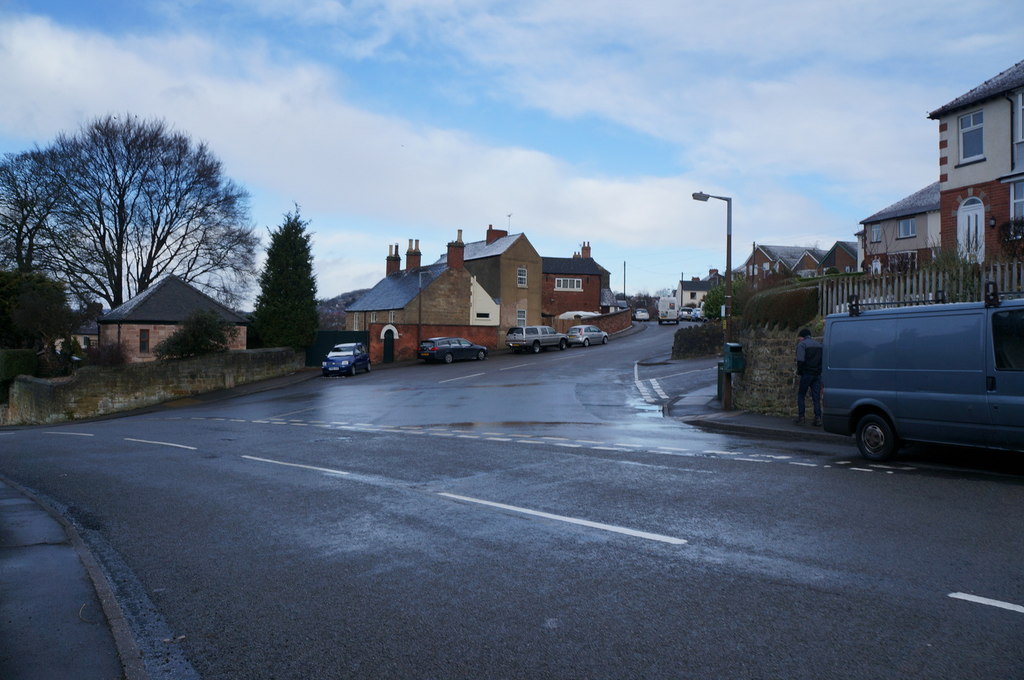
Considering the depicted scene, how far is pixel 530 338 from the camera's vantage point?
166ft

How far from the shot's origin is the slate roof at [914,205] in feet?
141

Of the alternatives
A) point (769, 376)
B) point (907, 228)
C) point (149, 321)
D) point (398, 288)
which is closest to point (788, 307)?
point (769, 376)

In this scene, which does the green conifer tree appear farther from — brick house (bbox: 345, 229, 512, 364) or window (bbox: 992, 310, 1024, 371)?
window (bbox: 992, 310, 1024, 371)

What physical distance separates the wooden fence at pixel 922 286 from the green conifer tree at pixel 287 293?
32.6 meters

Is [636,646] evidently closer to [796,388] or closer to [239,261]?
[796,388]

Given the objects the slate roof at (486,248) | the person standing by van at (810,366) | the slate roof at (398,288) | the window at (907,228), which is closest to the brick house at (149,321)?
the slate roof at (398,288)

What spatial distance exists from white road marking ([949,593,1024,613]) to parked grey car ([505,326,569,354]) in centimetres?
4522

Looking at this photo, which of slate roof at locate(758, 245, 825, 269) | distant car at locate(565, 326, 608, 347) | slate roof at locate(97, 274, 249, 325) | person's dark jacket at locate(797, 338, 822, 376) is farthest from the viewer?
slate roof at locate(758, 245, 825, 269)

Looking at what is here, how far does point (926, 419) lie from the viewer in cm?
1056

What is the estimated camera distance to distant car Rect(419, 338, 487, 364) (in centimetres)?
4491

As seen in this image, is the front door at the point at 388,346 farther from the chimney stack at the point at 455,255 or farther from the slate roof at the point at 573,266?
the slate roof at the point at 573,266

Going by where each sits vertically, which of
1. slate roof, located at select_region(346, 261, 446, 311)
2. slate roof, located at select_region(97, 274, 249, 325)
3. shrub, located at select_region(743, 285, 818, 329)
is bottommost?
shrub, located at select_region(743, 285, 818, 329)

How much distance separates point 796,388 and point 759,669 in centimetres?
1464

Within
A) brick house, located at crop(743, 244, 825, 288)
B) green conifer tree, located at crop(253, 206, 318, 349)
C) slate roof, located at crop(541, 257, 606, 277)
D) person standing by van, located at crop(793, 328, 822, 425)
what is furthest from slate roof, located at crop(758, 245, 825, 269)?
person standing by van, located at crop(793, 328, 822, 425)
